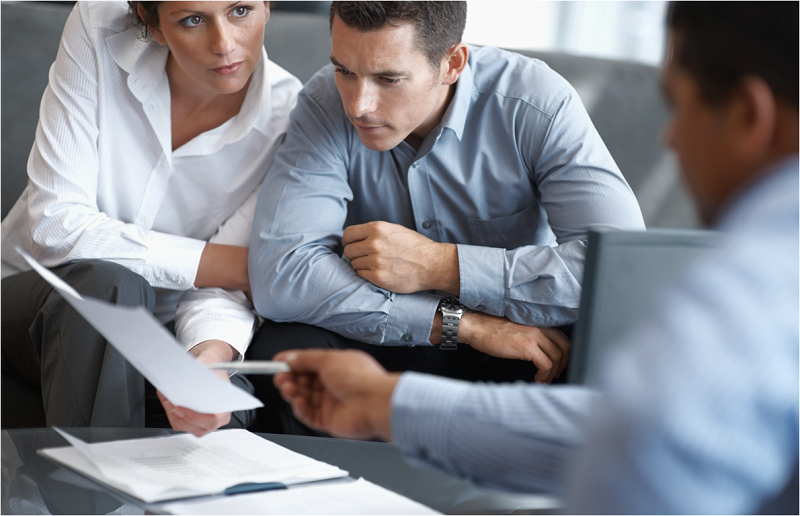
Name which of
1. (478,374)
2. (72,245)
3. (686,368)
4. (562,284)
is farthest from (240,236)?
(686,368)

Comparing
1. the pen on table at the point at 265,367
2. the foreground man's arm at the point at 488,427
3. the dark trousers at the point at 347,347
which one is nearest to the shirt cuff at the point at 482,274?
the dark trousers at the point at 347,347

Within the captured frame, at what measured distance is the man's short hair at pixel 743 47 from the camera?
0.43m

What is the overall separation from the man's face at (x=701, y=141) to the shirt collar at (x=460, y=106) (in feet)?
2.95

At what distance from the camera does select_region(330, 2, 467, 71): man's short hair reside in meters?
1.27

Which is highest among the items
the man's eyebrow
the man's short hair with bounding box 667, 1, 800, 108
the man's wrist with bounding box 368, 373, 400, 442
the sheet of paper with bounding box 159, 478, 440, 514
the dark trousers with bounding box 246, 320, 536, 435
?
the man's eyebrow

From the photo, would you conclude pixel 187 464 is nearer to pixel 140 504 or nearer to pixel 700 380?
pixel 140 504

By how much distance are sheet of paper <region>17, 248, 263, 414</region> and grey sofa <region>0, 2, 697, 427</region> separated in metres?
0.86

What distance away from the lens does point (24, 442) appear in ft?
3.06

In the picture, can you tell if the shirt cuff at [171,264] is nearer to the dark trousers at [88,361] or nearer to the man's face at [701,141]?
the dark trousers at [88,361]

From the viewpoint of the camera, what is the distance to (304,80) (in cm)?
200

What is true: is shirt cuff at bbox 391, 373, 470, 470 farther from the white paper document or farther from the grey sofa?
the grey sofa

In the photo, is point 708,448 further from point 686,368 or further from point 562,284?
point 562,284

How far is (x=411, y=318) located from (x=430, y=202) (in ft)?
0.84

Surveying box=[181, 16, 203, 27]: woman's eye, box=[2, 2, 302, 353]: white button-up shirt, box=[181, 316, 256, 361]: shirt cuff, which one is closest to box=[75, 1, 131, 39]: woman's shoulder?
box=[2, 2, 302, 353]: white button-up shirt
